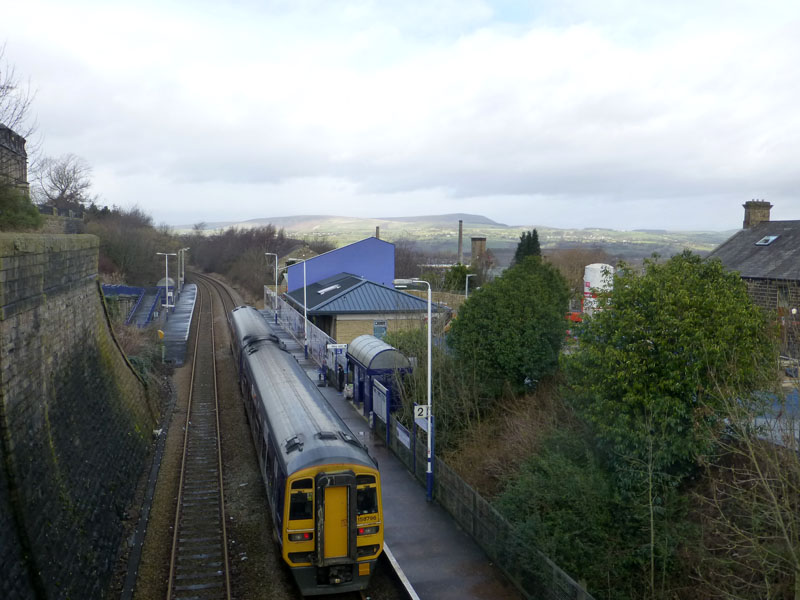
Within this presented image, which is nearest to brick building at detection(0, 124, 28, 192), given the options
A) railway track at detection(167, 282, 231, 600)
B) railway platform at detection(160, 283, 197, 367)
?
railway track at detection(167, 282, 231, 600)

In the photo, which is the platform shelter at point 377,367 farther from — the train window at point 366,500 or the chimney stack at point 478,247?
the chimney stack at point 478,247

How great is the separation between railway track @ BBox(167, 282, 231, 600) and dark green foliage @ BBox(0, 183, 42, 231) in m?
7.61

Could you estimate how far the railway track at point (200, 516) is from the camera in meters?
11.5

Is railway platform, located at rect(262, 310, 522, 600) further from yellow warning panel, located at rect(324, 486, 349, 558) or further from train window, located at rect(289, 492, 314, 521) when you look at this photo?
train window, located at rect(289, 492, 314, 521)

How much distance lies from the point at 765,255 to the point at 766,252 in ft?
1.25

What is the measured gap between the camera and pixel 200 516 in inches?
566

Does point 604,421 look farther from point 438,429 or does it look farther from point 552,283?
point 552,283

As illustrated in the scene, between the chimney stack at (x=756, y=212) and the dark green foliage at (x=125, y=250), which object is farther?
the dark green foliage at (x=125, y=250)

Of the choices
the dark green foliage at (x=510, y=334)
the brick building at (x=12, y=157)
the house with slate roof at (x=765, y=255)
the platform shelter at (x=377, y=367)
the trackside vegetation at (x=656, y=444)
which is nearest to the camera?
the trackside vegetation at (x=656, y=444)

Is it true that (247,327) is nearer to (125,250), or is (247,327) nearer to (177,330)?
(177,330)

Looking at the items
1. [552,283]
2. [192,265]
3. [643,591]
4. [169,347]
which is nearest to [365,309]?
[169,347]

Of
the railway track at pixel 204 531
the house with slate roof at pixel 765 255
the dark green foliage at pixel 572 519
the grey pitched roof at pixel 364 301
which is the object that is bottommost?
the railway track at pixel 204 531

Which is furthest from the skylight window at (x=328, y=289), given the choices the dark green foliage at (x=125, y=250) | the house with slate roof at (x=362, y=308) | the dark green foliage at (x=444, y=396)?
the dark green foliage at (x=125, y=250)

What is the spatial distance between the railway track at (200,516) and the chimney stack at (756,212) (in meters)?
29.0
